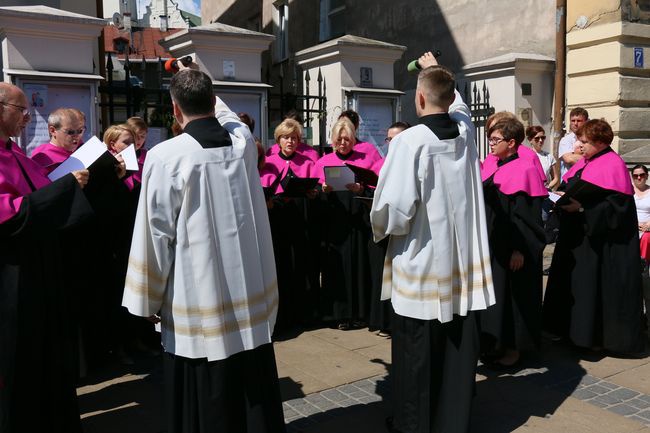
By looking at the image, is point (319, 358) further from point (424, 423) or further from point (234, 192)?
point (234, 192)

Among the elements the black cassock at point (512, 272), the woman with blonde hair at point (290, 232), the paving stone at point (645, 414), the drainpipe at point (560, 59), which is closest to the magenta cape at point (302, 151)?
the woman with blonde hair at point (290, 232)

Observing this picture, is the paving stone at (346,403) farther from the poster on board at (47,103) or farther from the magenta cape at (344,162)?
the poster on board at (47,103)

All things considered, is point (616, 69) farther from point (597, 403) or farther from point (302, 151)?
point (597, 403)

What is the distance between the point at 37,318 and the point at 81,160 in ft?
2.91

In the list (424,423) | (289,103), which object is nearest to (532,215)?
(424,423)

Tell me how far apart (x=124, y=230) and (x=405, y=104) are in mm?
8373

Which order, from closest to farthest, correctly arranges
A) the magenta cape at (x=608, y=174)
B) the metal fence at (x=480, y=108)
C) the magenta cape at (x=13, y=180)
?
the magenta cape at (x=13, y=180) → the magenta cape at (x=608, y=174) → the metal fence at (x=480, y=108)

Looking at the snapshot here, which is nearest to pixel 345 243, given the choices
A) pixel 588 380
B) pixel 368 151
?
pixel 368 151

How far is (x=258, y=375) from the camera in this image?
10.1 ft

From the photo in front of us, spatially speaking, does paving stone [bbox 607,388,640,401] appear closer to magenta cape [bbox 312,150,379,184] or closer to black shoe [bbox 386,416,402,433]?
black shoe [bbox 386,416,402,433]

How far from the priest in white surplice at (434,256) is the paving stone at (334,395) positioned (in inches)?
23.8

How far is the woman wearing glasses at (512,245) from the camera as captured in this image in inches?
180

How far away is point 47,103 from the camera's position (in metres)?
5.90

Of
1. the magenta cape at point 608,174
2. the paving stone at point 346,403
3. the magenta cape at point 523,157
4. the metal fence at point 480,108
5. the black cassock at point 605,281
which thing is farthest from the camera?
the metal fence at point 480,108
